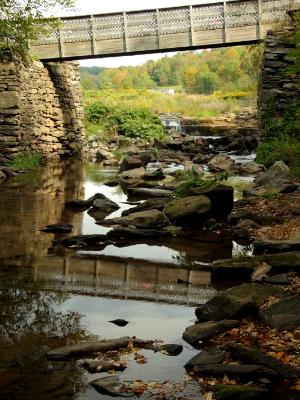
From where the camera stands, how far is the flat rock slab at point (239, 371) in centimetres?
382

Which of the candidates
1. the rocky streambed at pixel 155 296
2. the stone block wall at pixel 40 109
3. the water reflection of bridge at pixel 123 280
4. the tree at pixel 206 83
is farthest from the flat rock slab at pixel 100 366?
the tree at pixel 206 83

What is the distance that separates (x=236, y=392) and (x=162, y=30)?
1939cm

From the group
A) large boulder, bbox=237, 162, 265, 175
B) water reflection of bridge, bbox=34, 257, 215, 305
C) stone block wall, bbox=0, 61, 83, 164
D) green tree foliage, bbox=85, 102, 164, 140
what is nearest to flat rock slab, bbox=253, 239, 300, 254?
water reflection of bridge, bbox=34, 257, 215, 305

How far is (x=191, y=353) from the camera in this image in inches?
171

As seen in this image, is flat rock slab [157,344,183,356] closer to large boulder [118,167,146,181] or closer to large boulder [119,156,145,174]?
large boulder [118,167,146,181]

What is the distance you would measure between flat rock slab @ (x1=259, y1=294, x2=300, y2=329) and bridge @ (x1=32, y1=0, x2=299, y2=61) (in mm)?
17091

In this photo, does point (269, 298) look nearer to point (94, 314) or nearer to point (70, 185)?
point (94, 314)

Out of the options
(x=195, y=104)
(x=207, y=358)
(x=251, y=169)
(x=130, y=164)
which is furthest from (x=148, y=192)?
(x=195, y=104)

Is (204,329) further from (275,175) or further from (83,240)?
(275,175)

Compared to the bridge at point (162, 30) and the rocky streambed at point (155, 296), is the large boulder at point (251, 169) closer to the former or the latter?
the rocky streambed at point (155, 296)

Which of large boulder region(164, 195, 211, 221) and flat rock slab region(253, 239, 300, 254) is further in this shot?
large boulder region(164, 195, 211, 221)

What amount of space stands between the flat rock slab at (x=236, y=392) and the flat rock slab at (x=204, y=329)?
0.97 meters

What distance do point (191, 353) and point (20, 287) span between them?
2.46 m

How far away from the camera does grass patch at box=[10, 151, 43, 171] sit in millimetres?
18322
